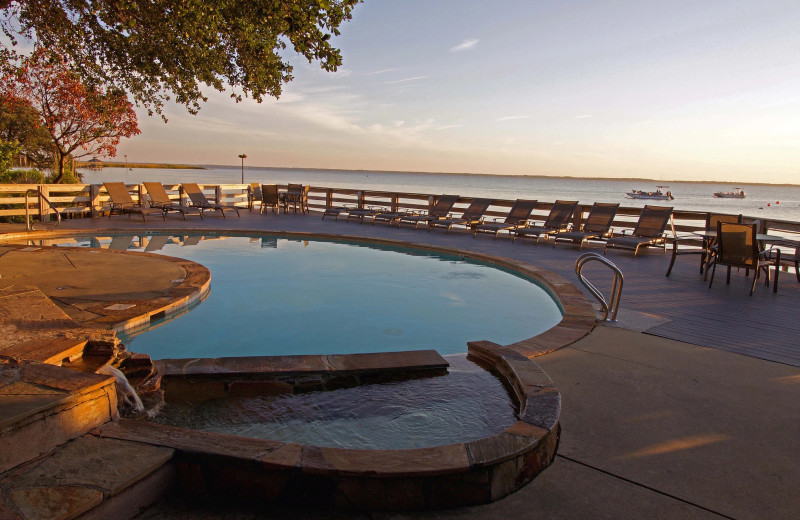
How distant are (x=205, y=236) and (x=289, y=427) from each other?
28.6ft

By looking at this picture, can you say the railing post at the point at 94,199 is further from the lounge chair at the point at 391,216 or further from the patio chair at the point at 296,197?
the lounge chair at the point at 391,216

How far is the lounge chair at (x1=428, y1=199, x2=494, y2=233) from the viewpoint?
1153cm

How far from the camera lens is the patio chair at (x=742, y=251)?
6.11 meters

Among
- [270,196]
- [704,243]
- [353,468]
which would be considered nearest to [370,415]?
[353,468]

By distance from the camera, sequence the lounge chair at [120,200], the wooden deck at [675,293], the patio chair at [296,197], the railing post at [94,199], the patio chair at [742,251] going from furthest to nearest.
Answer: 1. the patio chair at [296,197]
2. the lounge chair at [120,200]
3. the railing post at [94,199]
4. the patio chair at [742,251]
5. the wooden deck at [675,293]

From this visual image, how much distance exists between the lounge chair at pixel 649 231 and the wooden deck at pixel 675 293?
0.25 metres

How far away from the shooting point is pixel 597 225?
10102 millimetres

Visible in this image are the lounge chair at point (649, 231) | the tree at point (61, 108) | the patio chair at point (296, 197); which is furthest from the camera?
the patio chair at point (296, 197)

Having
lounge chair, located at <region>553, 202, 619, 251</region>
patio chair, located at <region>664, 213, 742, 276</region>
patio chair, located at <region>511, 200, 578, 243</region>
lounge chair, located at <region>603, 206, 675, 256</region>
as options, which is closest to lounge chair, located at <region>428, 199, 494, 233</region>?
patio chair, located at <region>511, 200, 578, 243</region>

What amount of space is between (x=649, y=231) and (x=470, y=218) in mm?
3918

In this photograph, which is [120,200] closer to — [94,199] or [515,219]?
[94,199]

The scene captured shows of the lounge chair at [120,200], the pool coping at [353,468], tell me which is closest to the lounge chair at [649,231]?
the pool coping at [353,468]

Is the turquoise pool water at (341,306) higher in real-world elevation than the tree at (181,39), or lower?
lower

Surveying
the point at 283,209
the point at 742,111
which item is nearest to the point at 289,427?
the point at 283,209
